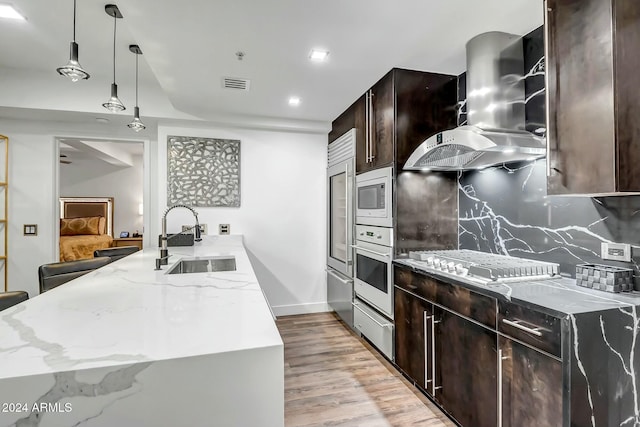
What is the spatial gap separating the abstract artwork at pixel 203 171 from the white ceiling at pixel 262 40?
24.2 inches

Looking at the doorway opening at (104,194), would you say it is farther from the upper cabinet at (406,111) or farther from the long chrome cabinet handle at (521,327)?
the long chrome cabinet handle at (521,327)

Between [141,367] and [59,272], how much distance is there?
1.95 meters

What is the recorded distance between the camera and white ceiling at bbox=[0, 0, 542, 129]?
170 cm

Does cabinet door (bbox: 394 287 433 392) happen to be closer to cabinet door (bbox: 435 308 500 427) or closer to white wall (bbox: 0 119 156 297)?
cabinet door (bbox: 435 308 500 427)

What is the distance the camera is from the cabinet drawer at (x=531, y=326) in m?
1.20

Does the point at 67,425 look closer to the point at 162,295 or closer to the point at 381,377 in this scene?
the point at 162,295

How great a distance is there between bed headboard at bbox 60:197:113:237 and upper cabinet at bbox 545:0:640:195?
819 centimetres

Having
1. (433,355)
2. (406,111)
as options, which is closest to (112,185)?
(406,111)

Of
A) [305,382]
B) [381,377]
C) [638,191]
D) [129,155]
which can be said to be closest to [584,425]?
[638,191]

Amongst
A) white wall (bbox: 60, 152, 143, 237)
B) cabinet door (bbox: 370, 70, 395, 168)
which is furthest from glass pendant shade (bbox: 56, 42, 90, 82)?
white wall (bbox: 60, 152, 143, 237)

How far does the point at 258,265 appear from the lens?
3.72 m

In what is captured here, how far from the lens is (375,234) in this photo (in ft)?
8.84

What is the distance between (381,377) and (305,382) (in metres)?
0.58

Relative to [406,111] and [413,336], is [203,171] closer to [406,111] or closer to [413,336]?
[406,111]
